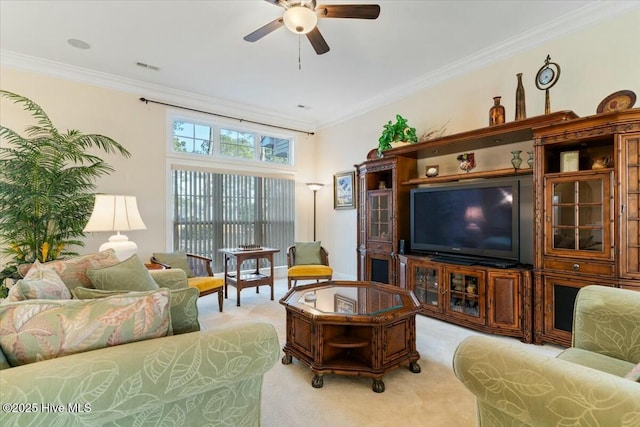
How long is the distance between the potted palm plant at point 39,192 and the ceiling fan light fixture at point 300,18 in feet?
9.66

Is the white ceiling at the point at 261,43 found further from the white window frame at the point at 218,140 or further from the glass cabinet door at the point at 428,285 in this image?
the glass cabinet door at the point at 428,285

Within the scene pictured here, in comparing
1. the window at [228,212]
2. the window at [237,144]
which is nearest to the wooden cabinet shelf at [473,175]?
the window at [228,212]

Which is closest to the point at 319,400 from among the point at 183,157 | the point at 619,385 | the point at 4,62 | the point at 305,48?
the point at 619,385

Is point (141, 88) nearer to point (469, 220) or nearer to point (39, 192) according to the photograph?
point (39, 192)

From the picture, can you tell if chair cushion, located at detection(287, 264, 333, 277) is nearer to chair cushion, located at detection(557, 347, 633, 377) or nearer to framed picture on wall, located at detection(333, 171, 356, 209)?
framed picture on wall, located at detection(333, 171, 356, 209)

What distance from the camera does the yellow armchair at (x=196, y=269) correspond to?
3.51 metres

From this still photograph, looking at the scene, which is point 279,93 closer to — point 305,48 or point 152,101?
point 305,48

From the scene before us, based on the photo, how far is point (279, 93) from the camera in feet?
15.4

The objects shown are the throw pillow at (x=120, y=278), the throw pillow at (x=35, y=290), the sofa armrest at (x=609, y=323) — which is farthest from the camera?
the throw pillow at (x=120, y=278)

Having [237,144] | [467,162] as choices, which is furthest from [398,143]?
[237,144]

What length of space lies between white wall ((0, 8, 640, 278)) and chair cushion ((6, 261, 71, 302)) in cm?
310

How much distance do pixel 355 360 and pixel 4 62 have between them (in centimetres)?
502

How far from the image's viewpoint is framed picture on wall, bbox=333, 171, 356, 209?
531cm

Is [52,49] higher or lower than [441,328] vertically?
higher
